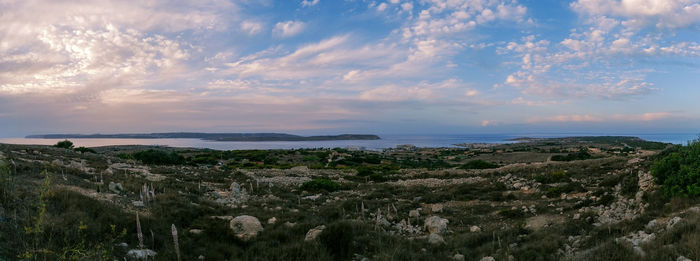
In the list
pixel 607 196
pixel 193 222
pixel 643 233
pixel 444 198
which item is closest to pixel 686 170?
pixel 607 196

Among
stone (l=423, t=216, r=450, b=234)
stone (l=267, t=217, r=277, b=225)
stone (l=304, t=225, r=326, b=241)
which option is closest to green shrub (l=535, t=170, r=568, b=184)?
stone (l=423, t=216, r=450, b=234)

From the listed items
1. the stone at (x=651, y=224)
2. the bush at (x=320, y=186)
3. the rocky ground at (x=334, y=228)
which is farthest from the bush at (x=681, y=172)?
the bush at (x=320, y=186)

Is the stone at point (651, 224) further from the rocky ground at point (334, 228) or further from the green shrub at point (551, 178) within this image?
the green shrub at point (551, 178)

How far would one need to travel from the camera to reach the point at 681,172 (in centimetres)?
784

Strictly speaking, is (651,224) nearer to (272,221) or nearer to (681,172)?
(681,172)

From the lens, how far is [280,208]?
10242mm

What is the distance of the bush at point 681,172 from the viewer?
744 centimetres

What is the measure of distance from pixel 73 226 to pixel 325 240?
434 centimetres

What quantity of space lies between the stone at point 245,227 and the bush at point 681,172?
974 cm

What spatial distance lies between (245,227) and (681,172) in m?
10.4

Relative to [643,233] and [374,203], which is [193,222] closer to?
[374,203]

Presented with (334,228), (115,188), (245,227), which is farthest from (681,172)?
(115,188)

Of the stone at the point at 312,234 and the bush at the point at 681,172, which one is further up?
the bush at the point at 681,172

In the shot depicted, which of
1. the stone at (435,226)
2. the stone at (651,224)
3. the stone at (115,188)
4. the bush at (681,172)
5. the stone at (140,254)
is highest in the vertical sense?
the bush at (681,172)
